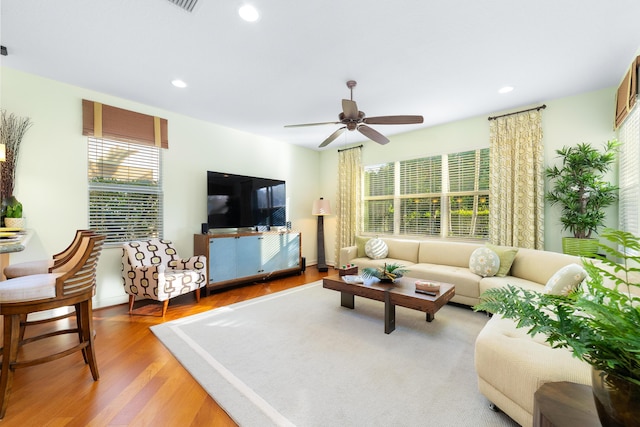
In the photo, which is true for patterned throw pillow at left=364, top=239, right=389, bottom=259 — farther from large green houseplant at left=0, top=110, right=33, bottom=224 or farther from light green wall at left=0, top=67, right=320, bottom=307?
large green houseplant at left=0, top=110, right=33, bottom=224

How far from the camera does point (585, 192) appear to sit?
10.1 ft

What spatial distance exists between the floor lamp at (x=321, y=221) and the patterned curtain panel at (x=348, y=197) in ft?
0.96

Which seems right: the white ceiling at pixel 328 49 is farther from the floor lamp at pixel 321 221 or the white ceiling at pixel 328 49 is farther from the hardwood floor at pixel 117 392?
the hardwood floor at pixel 117 392

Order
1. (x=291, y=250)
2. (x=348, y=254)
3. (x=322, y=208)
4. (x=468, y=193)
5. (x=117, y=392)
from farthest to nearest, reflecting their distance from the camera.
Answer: (x=322, y=208), (x=291, y=250), (x=348, y=254), (x=468, y=193), (x=117, y=392)

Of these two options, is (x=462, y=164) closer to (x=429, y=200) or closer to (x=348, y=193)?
(x=429, y=200)

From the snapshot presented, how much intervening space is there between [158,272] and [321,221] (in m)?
3.32

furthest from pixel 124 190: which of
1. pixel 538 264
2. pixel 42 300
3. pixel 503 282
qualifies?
pixel 538 264

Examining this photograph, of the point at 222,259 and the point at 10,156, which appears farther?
the point at 222,259

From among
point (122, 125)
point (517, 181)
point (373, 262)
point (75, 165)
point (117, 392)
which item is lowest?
point (117, 392)

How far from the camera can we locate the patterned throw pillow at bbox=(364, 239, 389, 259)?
4336 mm

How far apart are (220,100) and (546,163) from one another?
4.45 meters

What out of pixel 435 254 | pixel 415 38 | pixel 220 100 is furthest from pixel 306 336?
pixel 220 100

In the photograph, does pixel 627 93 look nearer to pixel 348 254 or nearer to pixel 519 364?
pixel 519 364

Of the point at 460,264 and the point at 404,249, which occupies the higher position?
the point at 404,249
